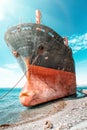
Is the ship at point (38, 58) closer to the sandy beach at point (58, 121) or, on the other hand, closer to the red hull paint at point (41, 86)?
the red hull paint at point (41, 86)

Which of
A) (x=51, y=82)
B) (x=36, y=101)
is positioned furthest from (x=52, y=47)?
(x=36, y=101)

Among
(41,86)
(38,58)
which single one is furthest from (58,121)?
(38,58)

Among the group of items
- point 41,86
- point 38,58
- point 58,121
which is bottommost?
point 58,121

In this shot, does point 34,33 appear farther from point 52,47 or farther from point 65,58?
point 65,58

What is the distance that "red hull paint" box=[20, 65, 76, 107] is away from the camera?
1312 centimetres

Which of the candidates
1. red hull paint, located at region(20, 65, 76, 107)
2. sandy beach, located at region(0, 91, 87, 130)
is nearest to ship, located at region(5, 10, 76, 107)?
red hull paint, located at region(20, 65, 76, 107)

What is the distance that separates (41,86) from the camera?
547 inches

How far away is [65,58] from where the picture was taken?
17.2m

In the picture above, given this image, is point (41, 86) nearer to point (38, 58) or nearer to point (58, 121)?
point (38, 58)

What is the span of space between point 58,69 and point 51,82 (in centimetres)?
172

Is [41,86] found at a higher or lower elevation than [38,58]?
lower

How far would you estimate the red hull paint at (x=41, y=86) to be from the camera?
13.1 meters

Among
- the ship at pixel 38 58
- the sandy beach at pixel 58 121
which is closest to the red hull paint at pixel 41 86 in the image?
the ship at pixel 38 58

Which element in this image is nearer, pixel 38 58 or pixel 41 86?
pixel 41 86
